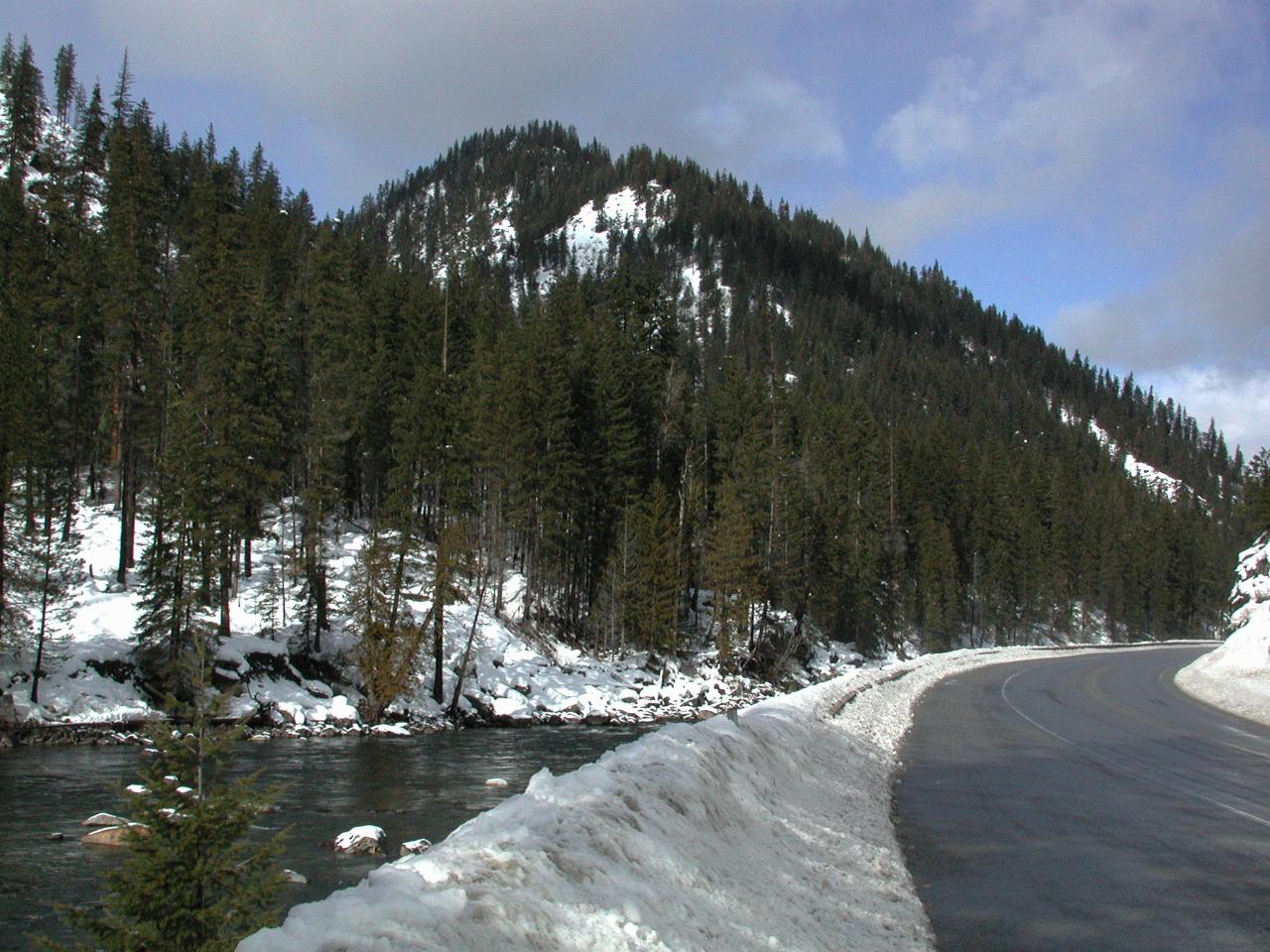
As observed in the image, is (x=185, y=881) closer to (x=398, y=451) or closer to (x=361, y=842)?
(x=361, y=842)

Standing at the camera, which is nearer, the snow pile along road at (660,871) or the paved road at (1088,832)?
the snow pile along road at (660,871)

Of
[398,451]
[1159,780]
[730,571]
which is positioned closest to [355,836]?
[1159,780]

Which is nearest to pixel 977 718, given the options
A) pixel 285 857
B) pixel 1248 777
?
pixel 1248 777

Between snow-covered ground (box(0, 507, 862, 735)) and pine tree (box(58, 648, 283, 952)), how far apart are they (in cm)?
2573

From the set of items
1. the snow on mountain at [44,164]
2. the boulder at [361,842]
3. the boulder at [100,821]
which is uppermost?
the snow on mountain at [44,164]

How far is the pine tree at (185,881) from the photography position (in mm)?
6066

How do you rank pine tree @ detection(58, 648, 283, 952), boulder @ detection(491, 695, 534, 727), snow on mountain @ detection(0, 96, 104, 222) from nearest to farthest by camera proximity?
pine tree @ detection(58, 648, 283, 952)
boulder @ detection(491, 695, 534, 727)
snow on mountain @ detection(0, 96, 104, 222)

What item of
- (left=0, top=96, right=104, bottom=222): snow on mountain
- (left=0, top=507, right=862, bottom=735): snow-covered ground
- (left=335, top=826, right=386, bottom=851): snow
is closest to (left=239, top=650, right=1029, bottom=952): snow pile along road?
(left=335, top=826, right=386, bottom=851): snow

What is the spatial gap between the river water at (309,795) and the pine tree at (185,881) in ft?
1.46

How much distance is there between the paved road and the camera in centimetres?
776

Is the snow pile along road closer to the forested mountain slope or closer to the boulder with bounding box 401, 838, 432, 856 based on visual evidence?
the boulder with bounding box 401, 838, 432, 856

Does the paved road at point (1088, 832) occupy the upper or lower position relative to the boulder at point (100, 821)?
upper

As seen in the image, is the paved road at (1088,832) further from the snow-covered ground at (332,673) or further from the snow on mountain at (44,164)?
the snow on mountain at (44,164)

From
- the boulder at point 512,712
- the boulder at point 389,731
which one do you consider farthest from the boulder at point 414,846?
the boulder at point 512,712
